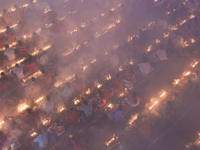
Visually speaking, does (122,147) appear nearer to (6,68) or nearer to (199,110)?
(199,110)

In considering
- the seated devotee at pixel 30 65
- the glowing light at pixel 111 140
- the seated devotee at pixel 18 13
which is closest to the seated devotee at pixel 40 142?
the glowing light at pixel 111 140

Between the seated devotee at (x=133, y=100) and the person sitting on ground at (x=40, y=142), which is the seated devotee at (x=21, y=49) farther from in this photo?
the seated devotee at (x=133, y=100)

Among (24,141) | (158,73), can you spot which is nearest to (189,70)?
(158,73)

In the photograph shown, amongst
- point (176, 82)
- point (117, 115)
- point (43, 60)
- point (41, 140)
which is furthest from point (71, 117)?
point (176, 82)

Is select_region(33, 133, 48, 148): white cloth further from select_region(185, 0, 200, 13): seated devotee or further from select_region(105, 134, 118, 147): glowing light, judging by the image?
select_region(185, 0, 200, 13): seated devotee

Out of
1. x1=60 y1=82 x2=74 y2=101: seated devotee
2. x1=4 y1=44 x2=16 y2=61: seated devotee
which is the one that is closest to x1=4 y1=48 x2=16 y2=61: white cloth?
x1=4 y1=44 x2=16 y2=61: seated devotee
